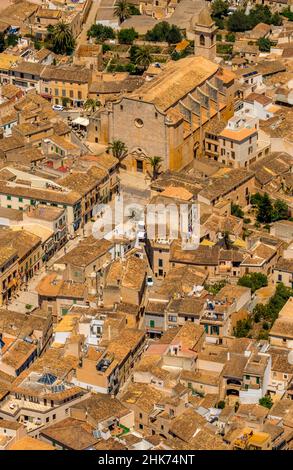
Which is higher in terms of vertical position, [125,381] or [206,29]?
[206,29]

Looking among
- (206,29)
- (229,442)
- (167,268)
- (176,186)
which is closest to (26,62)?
(206,29)

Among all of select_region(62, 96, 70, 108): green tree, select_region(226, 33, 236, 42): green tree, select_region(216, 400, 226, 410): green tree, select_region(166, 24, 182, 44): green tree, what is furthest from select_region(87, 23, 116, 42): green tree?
select_region(216, 400, 226, 410): green tree

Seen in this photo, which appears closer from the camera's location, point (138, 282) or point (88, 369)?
point (88, 369)

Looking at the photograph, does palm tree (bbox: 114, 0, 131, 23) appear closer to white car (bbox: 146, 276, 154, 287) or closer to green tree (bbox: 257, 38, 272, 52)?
green tree (bbox: 257, 38, 272, 52)

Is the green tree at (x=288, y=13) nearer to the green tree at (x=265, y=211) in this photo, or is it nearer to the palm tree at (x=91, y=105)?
the palm tree at (x=91, y=105)

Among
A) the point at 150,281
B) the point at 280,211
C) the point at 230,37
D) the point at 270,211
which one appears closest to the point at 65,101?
the point at 230,37

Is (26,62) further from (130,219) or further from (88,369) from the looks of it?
(88,369)
